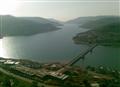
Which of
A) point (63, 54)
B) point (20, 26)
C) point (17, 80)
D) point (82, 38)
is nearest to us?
point (17, 80)

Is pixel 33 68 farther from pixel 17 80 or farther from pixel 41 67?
pixel 17 80

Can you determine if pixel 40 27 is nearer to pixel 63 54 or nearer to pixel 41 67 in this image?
pixel 63 54

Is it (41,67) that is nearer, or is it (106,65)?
(41,67)

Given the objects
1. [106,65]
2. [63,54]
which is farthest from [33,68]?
[63,54]

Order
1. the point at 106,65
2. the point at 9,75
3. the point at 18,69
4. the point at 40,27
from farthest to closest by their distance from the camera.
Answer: the point at 40,27
the point at 106,65
the point at 18,69
the point at 9,75

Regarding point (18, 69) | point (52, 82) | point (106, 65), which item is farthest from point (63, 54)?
point (52, 82)

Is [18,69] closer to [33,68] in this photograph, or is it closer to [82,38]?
[33,68]

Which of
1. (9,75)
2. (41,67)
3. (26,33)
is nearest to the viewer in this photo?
(9,75)

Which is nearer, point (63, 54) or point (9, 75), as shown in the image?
point (9, 75)

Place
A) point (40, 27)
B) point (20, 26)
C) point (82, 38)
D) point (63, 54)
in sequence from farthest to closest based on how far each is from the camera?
point (40, 27) < point (20, 26) < point (82, 38) < point (63, 54)
